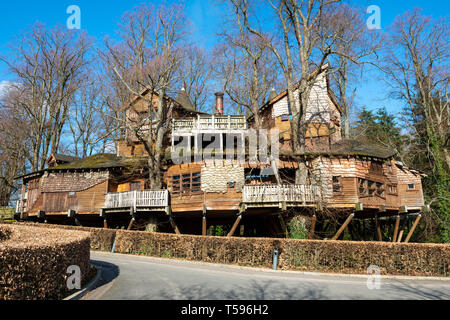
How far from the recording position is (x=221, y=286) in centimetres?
1150

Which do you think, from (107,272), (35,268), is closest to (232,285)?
(107,272)

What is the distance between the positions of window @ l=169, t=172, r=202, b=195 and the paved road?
932 centimetres

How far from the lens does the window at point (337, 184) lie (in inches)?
941

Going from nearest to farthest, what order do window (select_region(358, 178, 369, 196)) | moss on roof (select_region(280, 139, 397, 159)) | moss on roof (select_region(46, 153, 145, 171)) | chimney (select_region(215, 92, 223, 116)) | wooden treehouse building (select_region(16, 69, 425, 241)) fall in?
wooden treehouse building (select_region(16, 69, 425, 241)), window (select_region(358, 178, 369, 196)), moss on roof (select_region(280, 139, 397, 159)), moss on roof (select_region(46, 153, 145, 171)), chimney (select_region(215, 92, 223, 116))

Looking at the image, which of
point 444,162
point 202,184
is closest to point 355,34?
point 444,162

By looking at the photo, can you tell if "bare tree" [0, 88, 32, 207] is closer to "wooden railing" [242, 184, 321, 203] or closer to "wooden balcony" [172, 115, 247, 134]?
"wooden balcony" [172, 115, 247, 134]

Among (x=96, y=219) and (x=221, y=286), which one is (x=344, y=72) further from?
(x=221, y=286)

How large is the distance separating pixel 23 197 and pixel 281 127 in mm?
23119

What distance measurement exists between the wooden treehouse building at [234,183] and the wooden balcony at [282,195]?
6cm

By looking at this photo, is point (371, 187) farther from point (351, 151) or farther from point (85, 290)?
point (85, 290)

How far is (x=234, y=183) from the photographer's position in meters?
24.7

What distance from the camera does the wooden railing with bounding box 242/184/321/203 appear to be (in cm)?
2195

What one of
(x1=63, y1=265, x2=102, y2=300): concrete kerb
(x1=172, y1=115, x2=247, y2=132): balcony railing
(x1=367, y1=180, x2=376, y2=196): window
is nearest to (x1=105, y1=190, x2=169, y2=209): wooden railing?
(x1=172, y1=115, x2=247, y2=132): balcony railing
